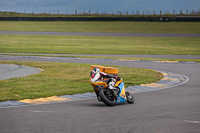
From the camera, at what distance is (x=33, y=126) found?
780 cm

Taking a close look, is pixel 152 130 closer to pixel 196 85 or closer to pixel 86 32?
pixel 196 85

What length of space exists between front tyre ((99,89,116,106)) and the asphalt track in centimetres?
18

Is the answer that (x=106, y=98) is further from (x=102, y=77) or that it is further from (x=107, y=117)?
(x=107, y=117)

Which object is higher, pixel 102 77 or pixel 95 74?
pixel 95 74

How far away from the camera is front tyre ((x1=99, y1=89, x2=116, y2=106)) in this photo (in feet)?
32.9

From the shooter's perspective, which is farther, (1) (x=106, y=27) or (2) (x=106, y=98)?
(1) (x=106, y=27)

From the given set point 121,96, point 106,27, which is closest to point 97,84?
point 121,96

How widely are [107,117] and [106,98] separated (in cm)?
137

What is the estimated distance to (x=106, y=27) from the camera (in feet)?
214

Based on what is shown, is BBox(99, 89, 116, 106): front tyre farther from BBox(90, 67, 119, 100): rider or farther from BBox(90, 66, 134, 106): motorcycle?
BBox(90, 67, 119, 100): rider

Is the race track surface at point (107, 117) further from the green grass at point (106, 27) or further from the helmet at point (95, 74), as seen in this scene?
the green grass at point (106, 27)

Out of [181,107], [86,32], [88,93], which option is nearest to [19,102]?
[88,93]

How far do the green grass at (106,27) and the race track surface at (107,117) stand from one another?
49104 mm

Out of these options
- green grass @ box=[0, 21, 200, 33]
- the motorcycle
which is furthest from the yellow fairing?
green grass @ box=[0, 21, 200, 33]
